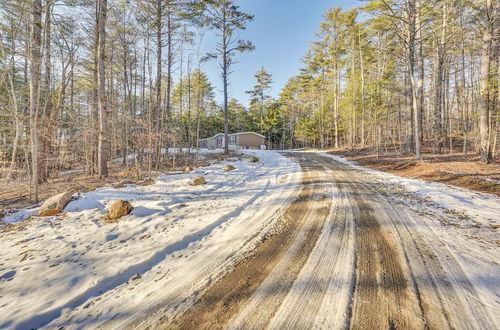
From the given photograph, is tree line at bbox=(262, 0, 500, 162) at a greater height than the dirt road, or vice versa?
tree line at bbox=(262, 0, 500, 162)

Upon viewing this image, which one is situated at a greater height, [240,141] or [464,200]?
[240,141]

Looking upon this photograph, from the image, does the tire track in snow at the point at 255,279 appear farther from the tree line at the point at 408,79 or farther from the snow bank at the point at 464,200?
the tree line at the point at 408,79

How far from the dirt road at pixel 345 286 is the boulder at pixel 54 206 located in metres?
4.22

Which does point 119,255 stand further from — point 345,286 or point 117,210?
point 345,286

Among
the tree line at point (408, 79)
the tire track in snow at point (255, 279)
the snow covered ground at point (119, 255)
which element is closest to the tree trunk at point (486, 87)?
the tree line at point (408, 79)

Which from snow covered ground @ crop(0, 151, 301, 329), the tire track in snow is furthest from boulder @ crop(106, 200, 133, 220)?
the tire track in snow

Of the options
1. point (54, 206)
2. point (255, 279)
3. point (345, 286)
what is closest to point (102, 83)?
point (54, 206)

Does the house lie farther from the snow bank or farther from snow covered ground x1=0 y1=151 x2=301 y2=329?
snow covered ground x1=0 y1=151 x2=301 y2=329

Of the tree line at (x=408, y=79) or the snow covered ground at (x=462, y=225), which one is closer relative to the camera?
the snow covered ground at (x=462, y=225)

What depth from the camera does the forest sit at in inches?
232

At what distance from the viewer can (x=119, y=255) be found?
272 cm

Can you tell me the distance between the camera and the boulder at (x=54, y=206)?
3918mm

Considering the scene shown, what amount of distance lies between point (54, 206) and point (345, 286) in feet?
18.7

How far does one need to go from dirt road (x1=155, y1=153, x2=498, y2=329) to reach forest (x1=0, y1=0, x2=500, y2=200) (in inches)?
214
